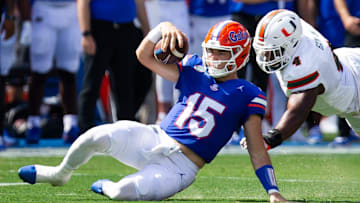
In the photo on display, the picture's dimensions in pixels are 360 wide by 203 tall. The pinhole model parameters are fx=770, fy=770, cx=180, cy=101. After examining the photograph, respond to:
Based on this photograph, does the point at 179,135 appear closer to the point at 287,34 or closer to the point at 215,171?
the point at 287,34

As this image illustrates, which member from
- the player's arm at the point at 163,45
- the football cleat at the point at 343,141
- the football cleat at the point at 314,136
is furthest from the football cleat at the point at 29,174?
the football cleat at the point at 314,136

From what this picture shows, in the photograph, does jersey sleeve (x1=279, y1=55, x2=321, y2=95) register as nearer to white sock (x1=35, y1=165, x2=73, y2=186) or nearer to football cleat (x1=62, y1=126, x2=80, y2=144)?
white sock (x1=35, y1=165, x2=73, y2=186)

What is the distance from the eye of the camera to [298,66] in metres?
5.42

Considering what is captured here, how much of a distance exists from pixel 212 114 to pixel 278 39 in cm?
98

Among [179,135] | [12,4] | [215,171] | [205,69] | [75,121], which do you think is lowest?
[75,121]

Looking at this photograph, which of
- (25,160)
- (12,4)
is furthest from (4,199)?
(12,4)

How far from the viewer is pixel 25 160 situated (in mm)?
7309

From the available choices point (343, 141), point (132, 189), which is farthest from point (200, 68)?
point (343, 141)

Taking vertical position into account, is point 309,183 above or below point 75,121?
above

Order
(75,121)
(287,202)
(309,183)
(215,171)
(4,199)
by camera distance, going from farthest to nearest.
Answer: (75,121) < (215,171) < (309,183) < (4,199) < (287,202)

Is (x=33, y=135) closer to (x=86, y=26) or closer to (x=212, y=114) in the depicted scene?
(x=86, y=26)

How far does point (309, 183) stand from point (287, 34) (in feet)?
3.91

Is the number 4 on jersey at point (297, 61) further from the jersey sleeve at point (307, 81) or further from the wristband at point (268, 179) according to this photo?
the wristband at point (268, 179)

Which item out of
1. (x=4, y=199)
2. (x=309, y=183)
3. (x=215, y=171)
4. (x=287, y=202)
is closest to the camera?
(x=287, y=202)
